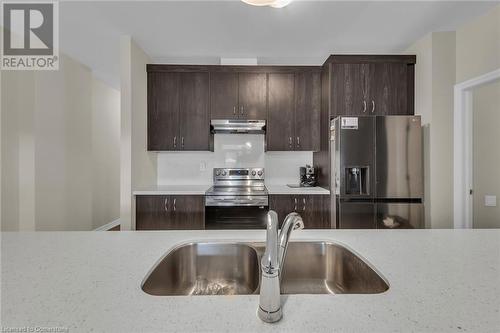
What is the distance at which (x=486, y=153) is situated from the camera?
2.89 meters

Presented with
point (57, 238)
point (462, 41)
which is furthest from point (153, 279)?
point (462, 41)

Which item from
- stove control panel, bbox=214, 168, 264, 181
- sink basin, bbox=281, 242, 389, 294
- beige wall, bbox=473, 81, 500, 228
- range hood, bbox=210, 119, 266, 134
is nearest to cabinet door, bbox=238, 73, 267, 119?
range hood, bbox=210, 119, 266, 134

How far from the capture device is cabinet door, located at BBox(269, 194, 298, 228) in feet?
9.46

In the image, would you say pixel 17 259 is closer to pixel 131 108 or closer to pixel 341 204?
pixel 131 108

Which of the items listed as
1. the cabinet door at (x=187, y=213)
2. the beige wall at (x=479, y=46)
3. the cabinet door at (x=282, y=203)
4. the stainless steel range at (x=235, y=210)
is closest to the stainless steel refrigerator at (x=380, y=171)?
the cabinet door at (x=282, y=203)

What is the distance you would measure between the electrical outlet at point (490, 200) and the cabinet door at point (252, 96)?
2.75 meters

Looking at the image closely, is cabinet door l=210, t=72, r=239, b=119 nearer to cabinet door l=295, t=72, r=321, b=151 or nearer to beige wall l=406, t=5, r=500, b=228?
cabinet door l=295, t=72, r=321, b=151

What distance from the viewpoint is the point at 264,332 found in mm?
521

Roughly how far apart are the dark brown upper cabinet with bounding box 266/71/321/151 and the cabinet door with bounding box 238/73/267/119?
3.4 inches

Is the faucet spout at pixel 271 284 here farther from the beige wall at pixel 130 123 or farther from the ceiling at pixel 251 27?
the beige wall at pixel 130 123

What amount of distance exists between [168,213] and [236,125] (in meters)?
1.35

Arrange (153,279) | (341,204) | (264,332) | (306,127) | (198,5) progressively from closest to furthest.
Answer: (264,332) → (153,279) → (198,5) → (341,204) → (306,127)

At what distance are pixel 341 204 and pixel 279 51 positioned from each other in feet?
6.33

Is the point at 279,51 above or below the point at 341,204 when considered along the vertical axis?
above
